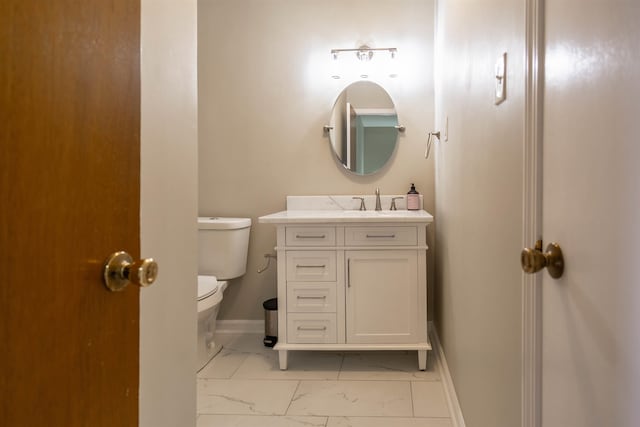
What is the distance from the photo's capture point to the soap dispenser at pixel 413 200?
250 centimetres

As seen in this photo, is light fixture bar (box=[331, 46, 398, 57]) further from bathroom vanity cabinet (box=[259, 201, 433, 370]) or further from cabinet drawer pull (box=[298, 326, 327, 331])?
cabinet drawer pull (box=[298, 326, 327, 331])

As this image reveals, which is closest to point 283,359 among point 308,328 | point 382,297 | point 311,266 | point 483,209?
point 308,328

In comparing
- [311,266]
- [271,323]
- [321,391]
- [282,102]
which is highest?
[282,102]

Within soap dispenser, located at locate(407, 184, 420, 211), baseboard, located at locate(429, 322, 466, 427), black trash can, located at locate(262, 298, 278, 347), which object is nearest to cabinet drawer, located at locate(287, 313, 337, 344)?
black trash can, located at locate(262, 298, 278, 347)

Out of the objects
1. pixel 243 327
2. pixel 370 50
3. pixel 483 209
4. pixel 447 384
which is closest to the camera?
pixel 483 209

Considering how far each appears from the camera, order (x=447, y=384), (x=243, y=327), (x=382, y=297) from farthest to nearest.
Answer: (x=243, y=327), (x=382, y=297), (x=447, y=384)

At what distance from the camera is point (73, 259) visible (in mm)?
501

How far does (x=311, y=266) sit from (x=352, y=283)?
228 mm

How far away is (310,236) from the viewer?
213 cm

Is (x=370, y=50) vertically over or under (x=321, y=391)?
over

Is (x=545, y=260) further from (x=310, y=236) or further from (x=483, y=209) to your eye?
(x=310, y=236)

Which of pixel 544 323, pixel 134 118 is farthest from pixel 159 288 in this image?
pixel 544 323

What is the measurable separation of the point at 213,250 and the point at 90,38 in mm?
2027

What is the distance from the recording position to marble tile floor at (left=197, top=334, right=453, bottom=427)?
1701 millimetres
